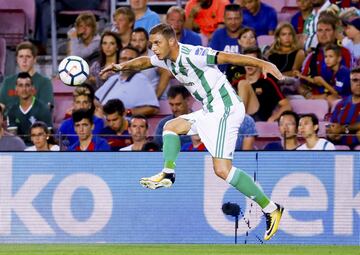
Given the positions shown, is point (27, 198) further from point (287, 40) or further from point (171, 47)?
point (287, 40)

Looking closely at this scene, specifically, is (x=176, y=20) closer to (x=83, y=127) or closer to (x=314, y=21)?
(x=314, y=21)

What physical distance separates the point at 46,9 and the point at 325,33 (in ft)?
14.2

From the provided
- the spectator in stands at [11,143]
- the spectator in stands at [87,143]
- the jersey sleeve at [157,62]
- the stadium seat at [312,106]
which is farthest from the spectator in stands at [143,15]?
the jersey sleeve at [157,62]

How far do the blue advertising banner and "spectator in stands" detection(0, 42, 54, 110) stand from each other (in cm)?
217

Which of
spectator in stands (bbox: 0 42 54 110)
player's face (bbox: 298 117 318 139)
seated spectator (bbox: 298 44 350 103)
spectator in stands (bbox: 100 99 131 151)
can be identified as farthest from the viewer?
spectator in stands (bbox: 0 42 54 110)

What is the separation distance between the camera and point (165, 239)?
1361 cm

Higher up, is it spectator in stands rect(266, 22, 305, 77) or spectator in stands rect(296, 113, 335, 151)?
spectator in stands rect(266, 22, 305, 77)

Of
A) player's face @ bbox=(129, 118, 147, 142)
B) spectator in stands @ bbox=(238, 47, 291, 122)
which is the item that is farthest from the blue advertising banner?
spectator in stands @ bbox=(238, 47, 291, 122)

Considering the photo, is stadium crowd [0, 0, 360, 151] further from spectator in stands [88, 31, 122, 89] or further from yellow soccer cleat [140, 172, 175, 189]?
yellow soccer cleat [140, 172, 175, 189]

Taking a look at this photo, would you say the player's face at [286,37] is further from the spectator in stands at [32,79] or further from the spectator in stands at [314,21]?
the spectator in stands at [32,79]

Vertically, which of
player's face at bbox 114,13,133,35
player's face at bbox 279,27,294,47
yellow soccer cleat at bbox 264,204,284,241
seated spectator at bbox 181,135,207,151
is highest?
player's face at bbox 114,13,133,35

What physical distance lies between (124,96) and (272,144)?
274 centimetres

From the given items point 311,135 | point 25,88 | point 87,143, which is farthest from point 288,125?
point 25,88

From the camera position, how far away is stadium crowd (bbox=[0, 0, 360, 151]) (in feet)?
46.2
